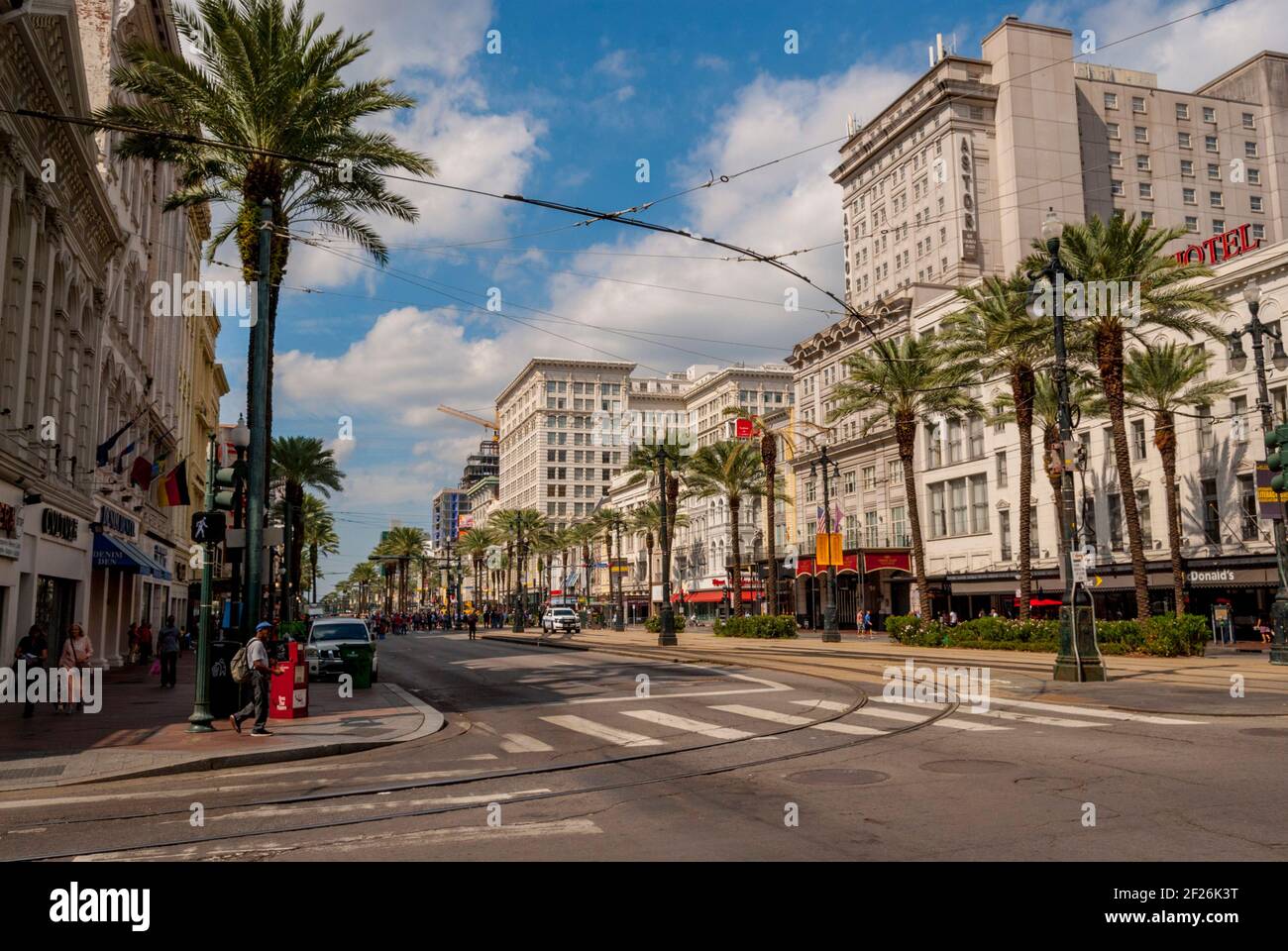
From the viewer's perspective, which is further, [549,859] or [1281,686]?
[1281,686]

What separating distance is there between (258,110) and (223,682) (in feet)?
40.7

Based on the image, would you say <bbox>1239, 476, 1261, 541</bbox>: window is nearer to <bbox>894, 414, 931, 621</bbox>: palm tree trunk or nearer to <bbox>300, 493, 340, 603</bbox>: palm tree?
<bbox>894, 414, 931, 621</bbox>: palm tree trunk

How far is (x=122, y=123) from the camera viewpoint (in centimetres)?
1842

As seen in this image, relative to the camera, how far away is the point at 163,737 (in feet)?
48.3

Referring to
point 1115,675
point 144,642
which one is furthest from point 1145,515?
point 144,642

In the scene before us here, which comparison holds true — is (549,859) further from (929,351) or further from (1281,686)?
(929,351)

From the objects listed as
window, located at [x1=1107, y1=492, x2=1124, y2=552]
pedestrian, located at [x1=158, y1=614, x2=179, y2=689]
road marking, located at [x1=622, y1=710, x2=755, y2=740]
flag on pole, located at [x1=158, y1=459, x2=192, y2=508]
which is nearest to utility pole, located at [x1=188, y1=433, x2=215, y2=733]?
road marking, located at [x1=622, y1=710, x2=755, y2=740]

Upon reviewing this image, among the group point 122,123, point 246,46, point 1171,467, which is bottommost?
point 1171,467

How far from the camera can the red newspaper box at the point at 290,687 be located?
1702 centimetres

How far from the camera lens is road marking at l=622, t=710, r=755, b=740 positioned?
543 inches

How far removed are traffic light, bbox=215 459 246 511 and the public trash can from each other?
2.41 m
